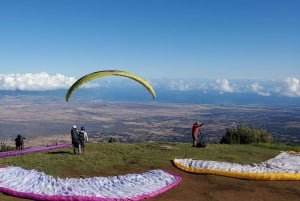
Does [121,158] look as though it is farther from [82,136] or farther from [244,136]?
[244,136]

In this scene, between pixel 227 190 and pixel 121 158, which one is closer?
pixel 227 190

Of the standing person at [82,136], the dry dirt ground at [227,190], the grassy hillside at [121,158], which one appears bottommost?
the dry dirt ground at [227,190]

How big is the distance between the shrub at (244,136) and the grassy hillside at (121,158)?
1220cm

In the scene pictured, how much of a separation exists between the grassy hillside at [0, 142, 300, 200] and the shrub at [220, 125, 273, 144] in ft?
40.0

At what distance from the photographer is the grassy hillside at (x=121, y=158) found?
3089cm

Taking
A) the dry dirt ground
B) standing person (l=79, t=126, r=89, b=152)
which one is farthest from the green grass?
the dry dirt ground

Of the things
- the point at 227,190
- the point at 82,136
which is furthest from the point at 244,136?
the point at 227,190

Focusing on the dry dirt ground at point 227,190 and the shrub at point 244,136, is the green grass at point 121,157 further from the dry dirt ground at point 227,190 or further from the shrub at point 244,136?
the shrub at point 244,136

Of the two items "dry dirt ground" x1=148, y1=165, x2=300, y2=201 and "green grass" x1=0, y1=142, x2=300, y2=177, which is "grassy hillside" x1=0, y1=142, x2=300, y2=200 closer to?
"green grass" x1=0, y1=142, x2=300, y2=177

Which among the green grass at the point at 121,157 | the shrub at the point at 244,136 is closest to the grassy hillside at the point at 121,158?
the green grass at the point at 121,157

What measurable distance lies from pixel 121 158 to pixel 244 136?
2752 centimetres

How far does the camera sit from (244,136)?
57.5m

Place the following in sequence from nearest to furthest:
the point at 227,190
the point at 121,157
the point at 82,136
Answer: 1. the point at 227,190
2. the point at 121,157
3. the point at 82,136

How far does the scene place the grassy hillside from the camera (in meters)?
30.9
